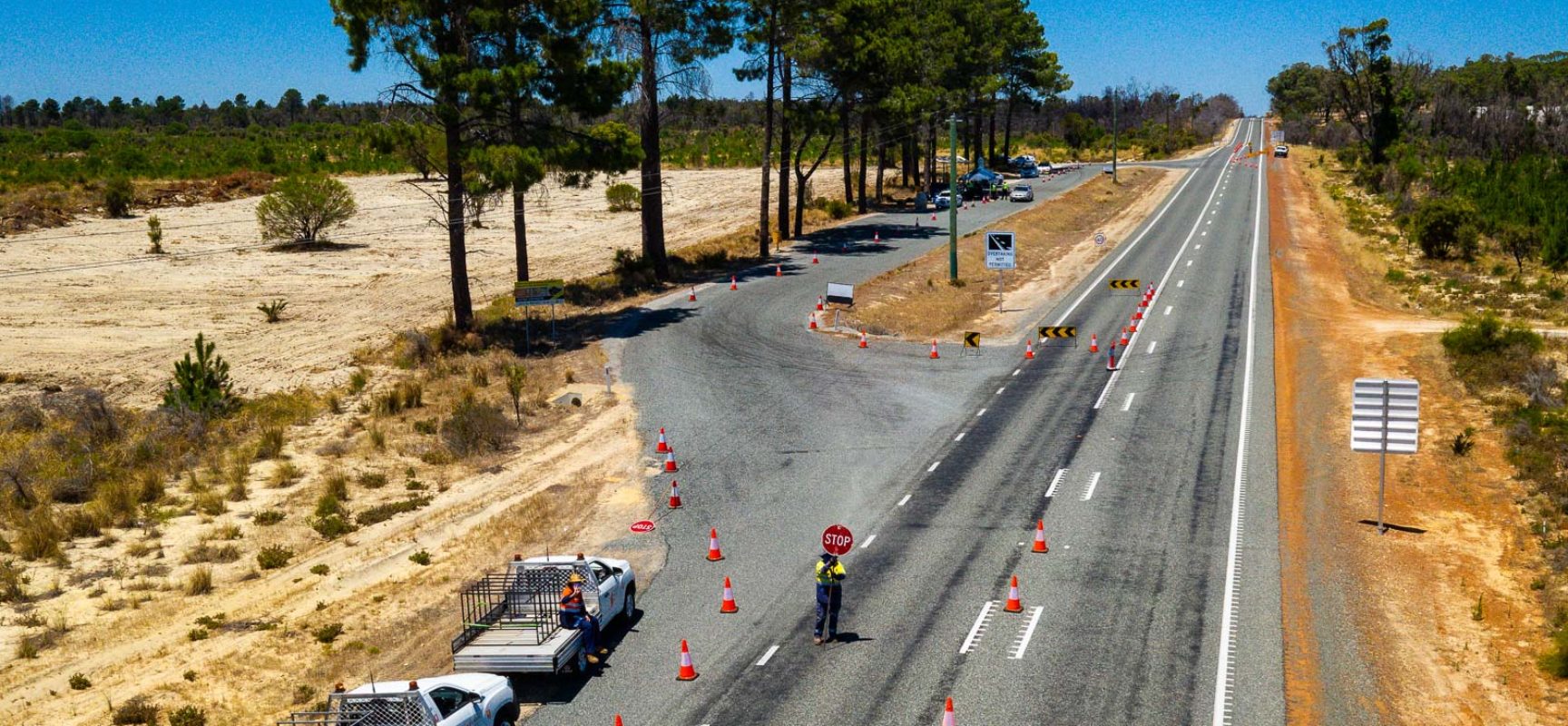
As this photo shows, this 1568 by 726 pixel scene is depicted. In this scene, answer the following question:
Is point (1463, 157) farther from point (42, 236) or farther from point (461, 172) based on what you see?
point (42, 236)

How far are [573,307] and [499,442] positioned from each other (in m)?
16.8

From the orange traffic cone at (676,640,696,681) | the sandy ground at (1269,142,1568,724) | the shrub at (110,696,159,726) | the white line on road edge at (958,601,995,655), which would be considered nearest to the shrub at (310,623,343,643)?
the shrub at (110,696,159,726)

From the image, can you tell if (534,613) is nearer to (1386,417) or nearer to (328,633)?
(328,633)

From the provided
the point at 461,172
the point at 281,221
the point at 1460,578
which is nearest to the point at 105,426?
the point at 461,172

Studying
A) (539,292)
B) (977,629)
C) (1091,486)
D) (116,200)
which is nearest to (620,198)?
(116,200)

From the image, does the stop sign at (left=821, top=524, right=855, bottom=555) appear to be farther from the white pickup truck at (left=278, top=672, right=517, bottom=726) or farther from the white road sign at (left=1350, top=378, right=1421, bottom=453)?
the white road sign at (left=1350, top=378, right=1421, bottom=453)

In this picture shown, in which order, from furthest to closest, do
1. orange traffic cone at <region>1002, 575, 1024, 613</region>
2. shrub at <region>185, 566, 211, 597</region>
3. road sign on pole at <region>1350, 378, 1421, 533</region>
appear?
1. road sign on pole at <region>1350, 378, 1421, 533</region>
2. shrub at <region>185, 566, 211, 597</region>
3. orange traffic cone at <region>1002, 575, 1024, 613</region>

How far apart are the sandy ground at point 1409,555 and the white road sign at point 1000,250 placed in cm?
1063

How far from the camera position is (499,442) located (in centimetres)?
2989

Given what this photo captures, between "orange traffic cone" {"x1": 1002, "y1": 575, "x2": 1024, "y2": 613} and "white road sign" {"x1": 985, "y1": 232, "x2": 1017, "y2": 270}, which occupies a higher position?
"white road sign" {"x1": 985, "y1": 232, "x2": 1017, "y2": 270}

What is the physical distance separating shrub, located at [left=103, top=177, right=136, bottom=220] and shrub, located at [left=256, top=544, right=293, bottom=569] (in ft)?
205

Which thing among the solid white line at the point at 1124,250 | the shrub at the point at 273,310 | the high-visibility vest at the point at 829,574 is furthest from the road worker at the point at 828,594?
the shrub at the point at 273,310

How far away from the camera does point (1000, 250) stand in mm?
45625

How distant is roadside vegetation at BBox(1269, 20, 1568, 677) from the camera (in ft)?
85.5
